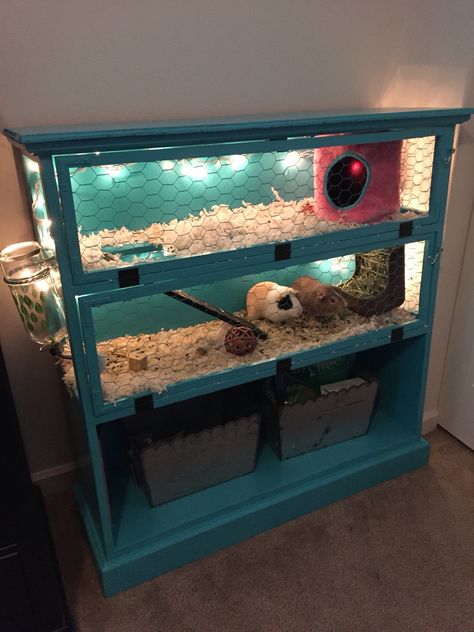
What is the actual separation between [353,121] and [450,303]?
0.80 meters

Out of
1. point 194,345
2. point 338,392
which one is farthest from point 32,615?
point 338,392

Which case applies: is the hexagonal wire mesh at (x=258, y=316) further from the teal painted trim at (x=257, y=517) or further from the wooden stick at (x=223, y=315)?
the teal painted trim at (x=257, y=517)

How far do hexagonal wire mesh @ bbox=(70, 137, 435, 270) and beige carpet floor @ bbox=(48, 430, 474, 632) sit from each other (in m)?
0.84

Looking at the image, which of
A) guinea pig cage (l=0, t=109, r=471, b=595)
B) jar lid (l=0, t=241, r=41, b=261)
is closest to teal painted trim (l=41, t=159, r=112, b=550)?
guinea pig cage (l=0, t=109, r=471, b=595)

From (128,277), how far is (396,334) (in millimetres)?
819

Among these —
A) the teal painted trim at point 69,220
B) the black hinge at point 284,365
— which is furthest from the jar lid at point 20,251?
the black hinge at point 284,365

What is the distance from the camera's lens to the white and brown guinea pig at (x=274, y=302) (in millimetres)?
1522

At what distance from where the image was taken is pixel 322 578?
4.58 feet

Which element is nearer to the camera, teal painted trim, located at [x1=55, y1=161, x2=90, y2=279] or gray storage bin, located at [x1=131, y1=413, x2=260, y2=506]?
teal painted trim, located at [x1=55, y1=161, x2=90, y2=279]

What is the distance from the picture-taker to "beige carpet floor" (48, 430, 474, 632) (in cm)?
130

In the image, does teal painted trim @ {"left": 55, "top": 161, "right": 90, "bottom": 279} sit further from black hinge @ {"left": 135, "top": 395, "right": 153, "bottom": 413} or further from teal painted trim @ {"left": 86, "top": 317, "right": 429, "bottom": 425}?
black hinge @ {"left": 135, "top": 395, "right": 153, "bottom": 413}

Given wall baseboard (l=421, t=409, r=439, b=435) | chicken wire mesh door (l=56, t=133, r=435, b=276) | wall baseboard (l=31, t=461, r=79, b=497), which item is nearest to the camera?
chicken wire mesh door (l=56, t=133, r=435, b=276)

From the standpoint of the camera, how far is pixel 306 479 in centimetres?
158

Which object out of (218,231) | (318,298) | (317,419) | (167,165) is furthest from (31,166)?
(317,419)
